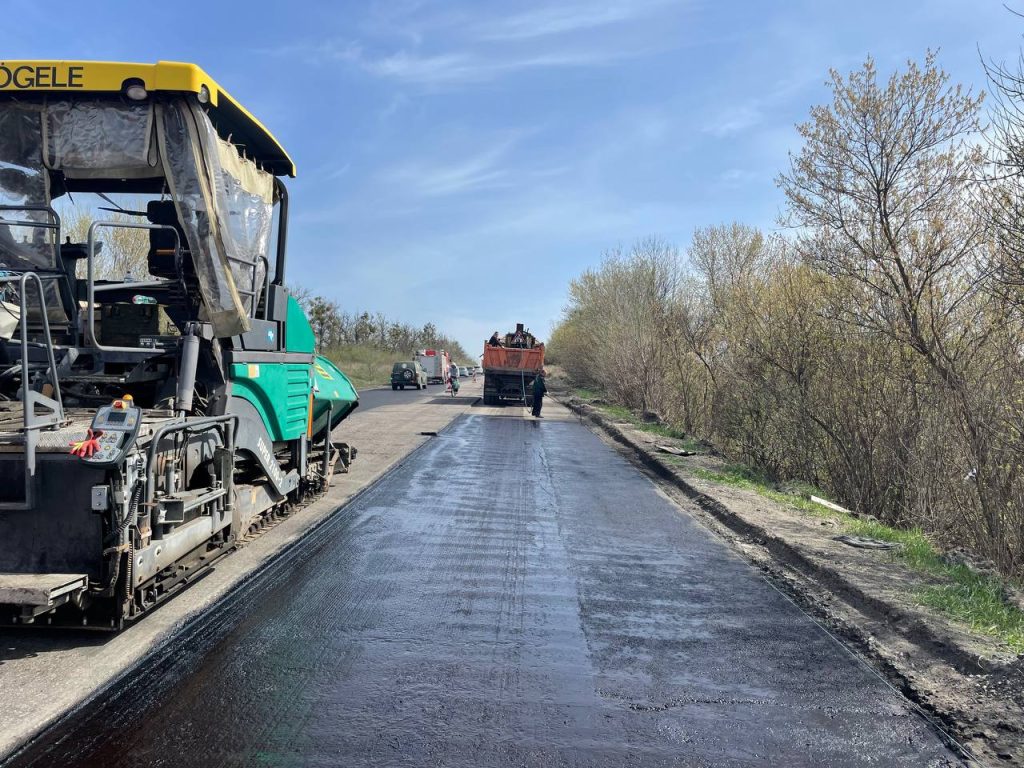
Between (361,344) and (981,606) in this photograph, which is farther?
(361,344)

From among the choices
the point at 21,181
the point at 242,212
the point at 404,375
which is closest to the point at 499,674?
the point at 242,212

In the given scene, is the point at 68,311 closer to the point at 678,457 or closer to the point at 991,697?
the point at 991,697

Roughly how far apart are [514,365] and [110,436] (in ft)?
88.2

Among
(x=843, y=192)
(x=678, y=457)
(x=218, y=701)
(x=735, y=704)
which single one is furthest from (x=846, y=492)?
(x=218, y=701)

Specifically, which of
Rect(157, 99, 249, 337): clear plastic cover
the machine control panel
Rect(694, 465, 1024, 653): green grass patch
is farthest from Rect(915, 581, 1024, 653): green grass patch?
Rect(157, 99, 249, 337): clear plastic cover

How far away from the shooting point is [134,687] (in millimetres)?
3809

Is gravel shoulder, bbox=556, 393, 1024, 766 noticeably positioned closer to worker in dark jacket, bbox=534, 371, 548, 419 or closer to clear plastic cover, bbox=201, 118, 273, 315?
clear plastic cover, bbox=201, 118, 273, 315

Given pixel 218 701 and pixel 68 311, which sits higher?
pixel 68 311

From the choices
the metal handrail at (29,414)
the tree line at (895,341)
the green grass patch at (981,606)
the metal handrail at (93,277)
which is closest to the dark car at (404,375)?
the tree line at (895,341)

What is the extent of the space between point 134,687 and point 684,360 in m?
19.4

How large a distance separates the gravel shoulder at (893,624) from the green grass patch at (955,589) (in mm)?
123

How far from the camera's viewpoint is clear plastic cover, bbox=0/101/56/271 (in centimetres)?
529

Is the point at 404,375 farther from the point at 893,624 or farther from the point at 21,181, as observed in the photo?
the point at 893,624

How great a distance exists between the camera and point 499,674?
420cm
